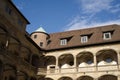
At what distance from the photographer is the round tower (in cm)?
3544

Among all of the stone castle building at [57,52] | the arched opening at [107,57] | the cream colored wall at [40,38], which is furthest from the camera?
the cream colored wall at [40,38]

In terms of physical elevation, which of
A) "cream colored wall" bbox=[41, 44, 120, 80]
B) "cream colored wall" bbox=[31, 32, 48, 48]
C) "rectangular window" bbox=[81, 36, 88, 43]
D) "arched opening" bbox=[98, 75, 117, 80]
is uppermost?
"cream colored wall" bbox=[31, 32, 48, 48]

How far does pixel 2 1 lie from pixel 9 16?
2.02 m

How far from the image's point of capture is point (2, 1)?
23.5m

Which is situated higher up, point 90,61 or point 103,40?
point 103,40

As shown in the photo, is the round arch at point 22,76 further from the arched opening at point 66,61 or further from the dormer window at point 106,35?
the dormer window at point 106,35

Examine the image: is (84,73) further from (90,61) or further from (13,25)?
(13,25)

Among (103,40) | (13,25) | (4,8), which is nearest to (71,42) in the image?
(103,40)

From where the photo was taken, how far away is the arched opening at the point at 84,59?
31406 mm

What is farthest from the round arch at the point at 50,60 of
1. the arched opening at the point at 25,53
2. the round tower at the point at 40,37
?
the arched opening at the point at 25,53

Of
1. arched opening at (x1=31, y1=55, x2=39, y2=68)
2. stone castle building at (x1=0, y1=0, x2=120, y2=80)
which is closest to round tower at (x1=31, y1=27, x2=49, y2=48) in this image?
stone castle building at (x1=0, y1=0, x2=120, y2=80)

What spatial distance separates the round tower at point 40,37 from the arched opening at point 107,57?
9.08 m

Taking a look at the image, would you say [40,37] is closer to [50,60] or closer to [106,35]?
[50,60]

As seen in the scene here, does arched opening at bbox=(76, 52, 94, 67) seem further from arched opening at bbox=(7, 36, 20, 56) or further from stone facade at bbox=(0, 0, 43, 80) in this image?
arched opening at bbox=(7, 36, 20, 56)
